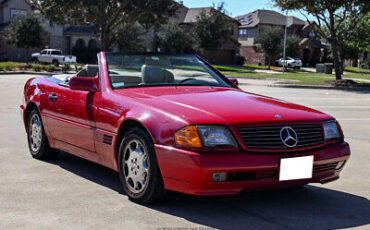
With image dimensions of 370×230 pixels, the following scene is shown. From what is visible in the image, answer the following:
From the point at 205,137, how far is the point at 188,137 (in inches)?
5.4

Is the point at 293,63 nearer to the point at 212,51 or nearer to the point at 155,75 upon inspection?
the point at 212,51

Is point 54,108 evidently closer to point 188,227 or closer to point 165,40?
point 188,227

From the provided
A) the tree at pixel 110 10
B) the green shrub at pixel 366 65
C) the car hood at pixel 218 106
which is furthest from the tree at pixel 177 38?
the car hood at pixel 218 106

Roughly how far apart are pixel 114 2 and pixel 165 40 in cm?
2297

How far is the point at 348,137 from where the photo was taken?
9.15 meters

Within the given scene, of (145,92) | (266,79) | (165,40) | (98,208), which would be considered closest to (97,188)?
(98,208)

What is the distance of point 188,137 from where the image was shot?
13.6 feet

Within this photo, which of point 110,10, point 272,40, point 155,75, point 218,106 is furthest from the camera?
point 272,40

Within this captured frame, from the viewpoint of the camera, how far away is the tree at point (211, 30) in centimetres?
5922

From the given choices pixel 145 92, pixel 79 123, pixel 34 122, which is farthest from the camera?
pixel 34 122

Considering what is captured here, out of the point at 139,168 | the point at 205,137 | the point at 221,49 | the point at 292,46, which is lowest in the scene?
the point at 139,168

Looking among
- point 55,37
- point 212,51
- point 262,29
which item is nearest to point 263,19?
point 262,29

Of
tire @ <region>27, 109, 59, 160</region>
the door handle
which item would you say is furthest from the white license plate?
tire @ <region>27, 109, 59, 160</region>

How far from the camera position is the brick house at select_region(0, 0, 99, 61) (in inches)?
2270
